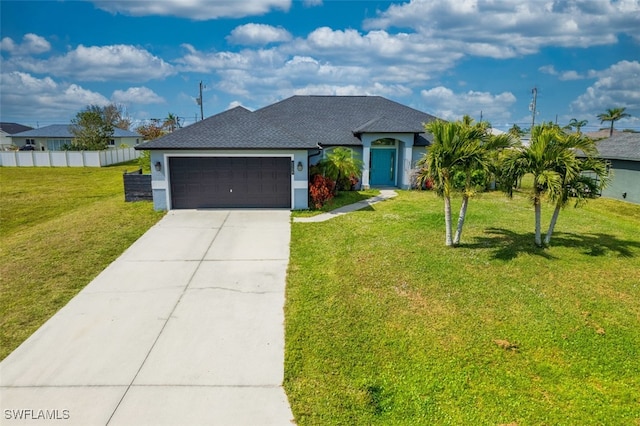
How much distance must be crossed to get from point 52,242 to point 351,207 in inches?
425

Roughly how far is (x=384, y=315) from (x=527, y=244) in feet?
21.1

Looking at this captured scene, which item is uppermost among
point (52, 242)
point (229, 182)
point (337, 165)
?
point (337, 165)

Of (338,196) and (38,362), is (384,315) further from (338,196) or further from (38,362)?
(338,196)

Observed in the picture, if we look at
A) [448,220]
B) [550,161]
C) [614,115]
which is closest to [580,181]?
[550,161]

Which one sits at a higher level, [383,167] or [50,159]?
[50,159]

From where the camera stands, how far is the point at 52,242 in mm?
11984

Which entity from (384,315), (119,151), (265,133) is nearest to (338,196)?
(265,133)

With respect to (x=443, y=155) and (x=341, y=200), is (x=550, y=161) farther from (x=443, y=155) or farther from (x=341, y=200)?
(x=341, y=200)

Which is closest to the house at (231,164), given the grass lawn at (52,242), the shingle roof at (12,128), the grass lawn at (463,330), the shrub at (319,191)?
the shrub at (319,191)

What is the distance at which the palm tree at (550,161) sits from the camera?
10227 millimetres

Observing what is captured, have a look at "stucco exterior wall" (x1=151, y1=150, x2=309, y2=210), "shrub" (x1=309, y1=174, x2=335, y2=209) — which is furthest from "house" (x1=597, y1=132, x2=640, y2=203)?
"stucco exterior wall" (x1=151, y1=150, x2=309, y2=210)

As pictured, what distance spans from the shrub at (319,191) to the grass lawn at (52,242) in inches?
238

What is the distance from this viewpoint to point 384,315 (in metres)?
7.61

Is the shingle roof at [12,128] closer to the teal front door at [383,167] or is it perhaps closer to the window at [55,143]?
the window at [55,143]
